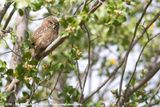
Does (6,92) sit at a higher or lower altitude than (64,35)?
lower

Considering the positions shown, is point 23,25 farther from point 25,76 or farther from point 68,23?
point 68,23

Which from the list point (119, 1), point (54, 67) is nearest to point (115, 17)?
point (119, 1)

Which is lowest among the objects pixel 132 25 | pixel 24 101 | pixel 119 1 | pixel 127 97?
pixel 132 25

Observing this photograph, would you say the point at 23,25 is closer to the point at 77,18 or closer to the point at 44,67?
the point at 44,67

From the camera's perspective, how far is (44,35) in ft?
10.7

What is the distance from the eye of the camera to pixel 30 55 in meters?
2.95

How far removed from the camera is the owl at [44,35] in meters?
3.17

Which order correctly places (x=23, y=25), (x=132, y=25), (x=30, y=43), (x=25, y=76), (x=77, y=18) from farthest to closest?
(x=132, y=25)
(x=23, y=25)
(x=30, y=43)
(x=25, y=76)
(x=77, y=18)

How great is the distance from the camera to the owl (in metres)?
3.17

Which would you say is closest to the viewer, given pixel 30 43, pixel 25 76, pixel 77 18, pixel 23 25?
pixel 77 18

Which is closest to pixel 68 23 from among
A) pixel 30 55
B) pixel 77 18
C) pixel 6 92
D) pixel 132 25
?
pixel 77 18

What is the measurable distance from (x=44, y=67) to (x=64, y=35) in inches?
22.9

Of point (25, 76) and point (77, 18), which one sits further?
point (25, 76)

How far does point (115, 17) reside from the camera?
3230mm
